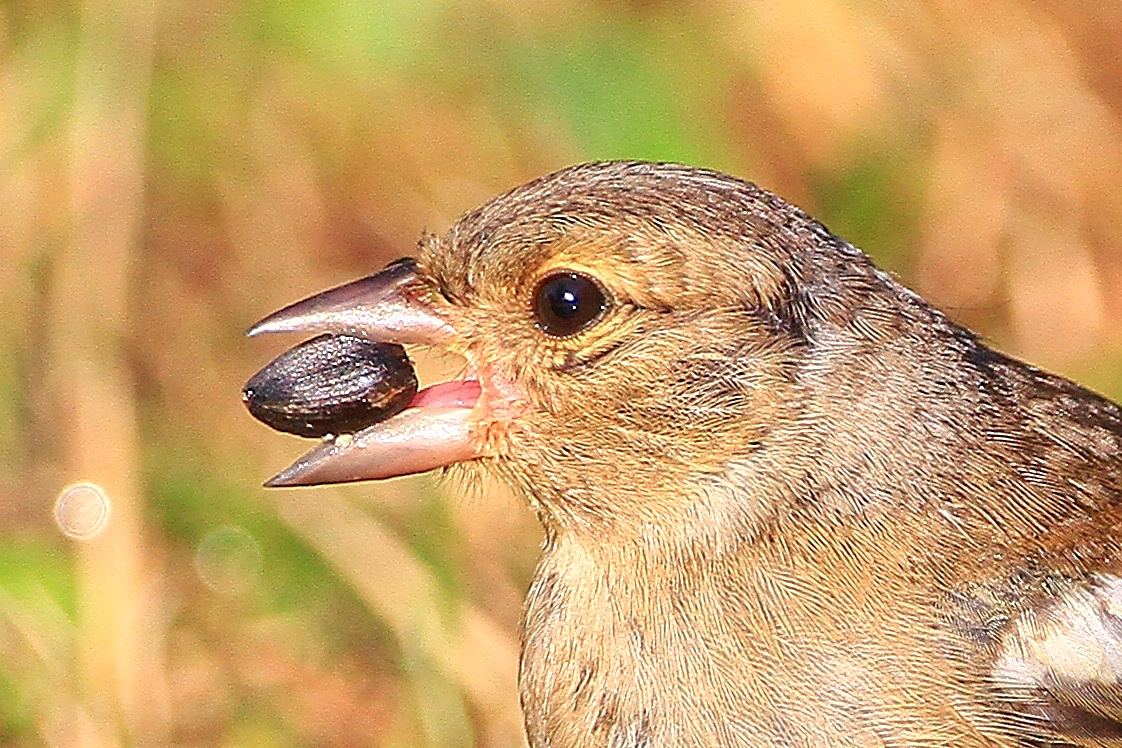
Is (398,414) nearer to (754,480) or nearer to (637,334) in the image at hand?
(637,334)

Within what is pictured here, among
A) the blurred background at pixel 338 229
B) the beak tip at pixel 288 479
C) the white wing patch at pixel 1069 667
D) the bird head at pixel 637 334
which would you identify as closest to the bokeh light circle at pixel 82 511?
the blurred background at pixel 338 229

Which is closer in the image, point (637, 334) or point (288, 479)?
point (637, 334)

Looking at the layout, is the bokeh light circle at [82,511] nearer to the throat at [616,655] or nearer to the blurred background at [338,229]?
the blurred background at [338,229]

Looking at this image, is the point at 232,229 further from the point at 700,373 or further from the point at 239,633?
the point at 700,373

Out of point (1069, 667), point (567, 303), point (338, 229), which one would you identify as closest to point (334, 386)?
point (567, 303)

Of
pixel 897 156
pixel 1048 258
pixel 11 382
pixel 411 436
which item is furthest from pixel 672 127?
pixel 411 436
